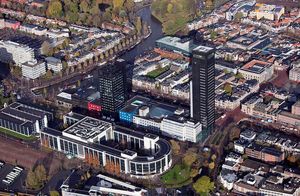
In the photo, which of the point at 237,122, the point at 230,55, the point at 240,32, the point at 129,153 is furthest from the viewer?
the point at 240,32

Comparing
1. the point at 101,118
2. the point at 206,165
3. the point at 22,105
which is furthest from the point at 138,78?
the point at 206,165

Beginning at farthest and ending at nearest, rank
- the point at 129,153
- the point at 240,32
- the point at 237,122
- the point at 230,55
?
the point at 240,32 < the point at 230,55 < the point at 237,122 < the point at 129,153

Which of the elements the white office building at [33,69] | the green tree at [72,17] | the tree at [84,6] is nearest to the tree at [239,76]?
the white office building at [33,69]

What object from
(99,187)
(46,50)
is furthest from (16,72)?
(99,187)

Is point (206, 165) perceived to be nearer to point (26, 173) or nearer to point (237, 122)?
point (237, 122)

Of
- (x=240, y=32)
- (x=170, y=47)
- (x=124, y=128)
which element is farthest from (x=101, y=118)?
(x=240, y=32)

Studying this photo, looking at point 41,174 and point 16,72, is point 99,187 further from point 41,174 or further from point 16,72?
point 16,72

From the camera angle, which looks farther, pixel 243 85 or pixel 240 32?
pixel 240 32
